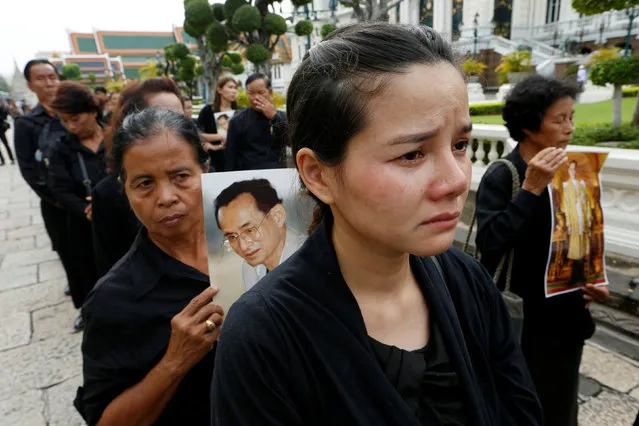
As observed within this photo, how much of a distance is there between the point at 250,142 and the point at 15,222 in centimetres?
553

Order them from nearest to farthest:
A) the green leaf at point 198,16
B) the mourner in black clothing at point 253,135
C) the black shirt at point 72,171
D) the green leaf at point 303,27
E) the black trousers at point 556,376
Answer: the black trousers at point 556,376 → the black shirt at point 72,171 → the mourner in black clothing at point 253,135 → the green leaf at point 303,27 → the green leaf at point 198,16

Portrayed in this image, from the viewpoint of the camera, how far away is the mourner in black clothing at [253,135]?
4004mm

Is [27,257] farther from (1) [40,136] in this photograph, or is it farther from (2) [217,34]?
(2) [217,34]

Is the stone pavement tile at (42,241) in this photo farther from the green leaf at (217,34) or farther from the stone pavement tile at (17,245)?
the green leaf at (217,34)

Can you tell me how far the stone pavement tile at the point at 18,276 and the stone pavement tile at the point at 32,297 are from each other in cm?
15

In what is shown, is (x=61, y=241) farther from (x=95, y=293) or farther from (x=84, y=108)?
(x=95, y=293)

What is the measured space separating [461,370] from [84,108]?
118 inches

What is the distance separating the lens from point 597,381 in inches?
98.8

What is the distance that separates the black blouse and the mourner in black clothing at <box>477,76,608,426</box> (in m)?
0.98

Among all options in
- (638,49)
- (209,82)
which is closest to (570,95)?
(209,82)

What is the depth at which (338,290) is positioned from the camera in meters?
0.89

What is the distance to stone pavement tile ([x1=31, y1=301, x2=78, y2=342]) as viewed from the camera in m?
3.52

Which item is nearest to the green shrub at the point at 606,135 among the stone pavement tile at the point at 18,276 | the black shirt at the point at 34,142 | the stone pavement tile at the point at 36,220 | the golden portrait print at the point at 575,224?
the golden portrait print at the point at 575,224

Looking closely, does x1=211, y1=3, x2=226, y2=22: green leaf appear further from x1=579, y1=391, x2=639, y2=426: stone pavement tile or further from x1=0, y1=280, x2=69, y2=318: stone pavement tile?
x1=579, y1=391, x2=639, y2=426: stone pavement tile
